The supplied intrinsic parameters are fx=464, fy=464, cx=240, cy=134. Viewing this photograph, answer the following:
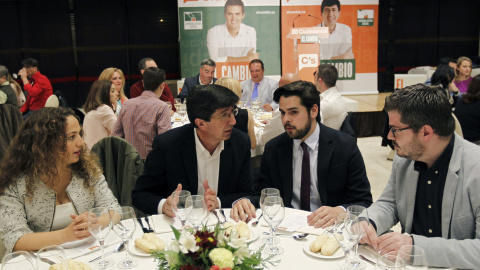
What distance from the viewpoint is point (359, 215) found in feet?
5.86

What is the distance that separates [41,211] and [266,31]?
25.5ft

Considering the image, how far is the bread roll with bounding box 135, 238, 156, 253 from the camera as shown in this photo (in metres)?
1.89

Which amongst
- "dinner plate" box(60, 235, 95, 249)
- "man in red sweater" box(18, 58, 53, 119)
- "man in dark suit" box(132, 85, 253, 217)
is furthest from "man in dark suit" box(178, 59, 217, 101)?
"dinner plate" box(60, 235, 95, 249)

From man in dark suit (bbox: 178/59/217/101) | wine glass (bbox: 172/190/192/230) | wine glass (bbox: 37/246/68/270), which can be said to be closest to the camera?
wine glass (bbox: 37/246/68/270)

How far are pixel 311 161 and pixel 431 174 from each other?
833 millimetres

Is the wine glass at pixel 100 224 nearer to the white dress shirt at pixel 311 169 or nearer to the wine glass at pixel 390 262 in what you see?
the wine glass at pixel 390 262

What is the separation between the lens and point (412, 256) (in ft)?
4.85

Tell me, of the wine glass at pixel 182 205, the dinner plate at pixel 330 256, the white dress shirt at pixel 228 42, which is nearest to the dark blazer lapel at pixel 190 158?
the wine glass at pixel 182 205

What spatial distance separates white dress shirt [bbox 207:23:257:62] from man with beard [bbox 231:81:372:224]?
6.70m

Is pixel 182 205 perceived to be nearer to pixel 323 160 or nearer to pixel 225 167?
pixel 225 167

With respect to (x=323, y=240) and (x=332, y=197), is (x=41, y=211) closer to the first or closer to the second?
(x=323, y=240)

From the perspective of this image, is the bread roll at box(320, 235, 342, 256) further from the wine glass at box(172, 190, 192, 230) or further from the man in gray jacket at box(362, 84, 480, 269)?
the wine glass at box(172, 190, 192, 230)

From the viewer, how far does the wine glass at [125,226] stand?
1.75 metres

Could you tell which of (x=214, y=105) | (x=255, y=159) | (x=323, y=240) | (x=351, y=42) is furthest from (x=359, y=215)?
(x=351, y=42)
